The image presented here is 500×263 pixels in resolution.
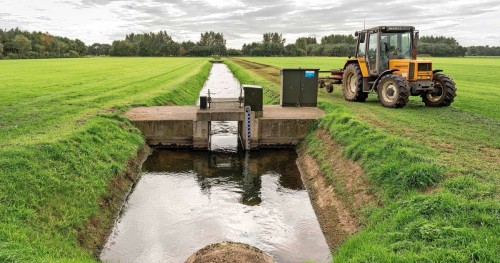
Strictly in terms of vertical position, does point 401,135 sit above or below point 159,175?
above

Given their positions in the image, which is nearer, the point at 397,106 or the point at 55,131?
the point at 55,131

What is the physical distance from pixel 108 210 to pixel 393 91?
1334 centimetres

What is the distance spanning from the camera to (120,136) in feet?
50.4

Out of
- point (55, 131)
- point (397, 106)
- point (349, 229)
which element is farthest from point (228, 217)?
point (397, 106)

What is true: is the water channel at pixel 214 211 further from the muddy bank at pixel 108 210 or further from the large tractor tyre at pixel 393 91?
the large tractor tyre at pixel 393 91

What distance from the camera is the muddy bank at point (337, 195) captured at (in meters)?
9.37

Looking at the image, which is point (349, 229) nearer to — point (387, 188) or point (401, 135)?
point (387, 188)

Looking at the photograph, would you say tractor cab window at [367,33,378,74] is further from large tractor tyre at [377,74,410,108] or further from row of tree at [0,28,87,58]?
row of tree at [0,28,87,58]

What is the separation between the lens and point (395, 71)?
1853 cm

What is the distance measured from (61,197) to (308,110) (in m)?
12.5

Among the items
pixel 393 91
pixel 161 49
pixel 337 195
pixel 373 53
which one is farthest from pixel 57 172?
pixel 161 49

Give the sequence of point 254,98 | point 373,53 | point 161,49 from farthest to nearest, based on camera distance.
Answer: point 161,49 < point 373,53 < point 254,98

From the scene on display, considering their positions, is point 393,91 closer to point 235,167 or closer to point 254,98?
point 254,98

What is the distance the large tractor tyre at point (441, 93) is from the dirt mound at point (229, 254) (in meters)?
13.6
